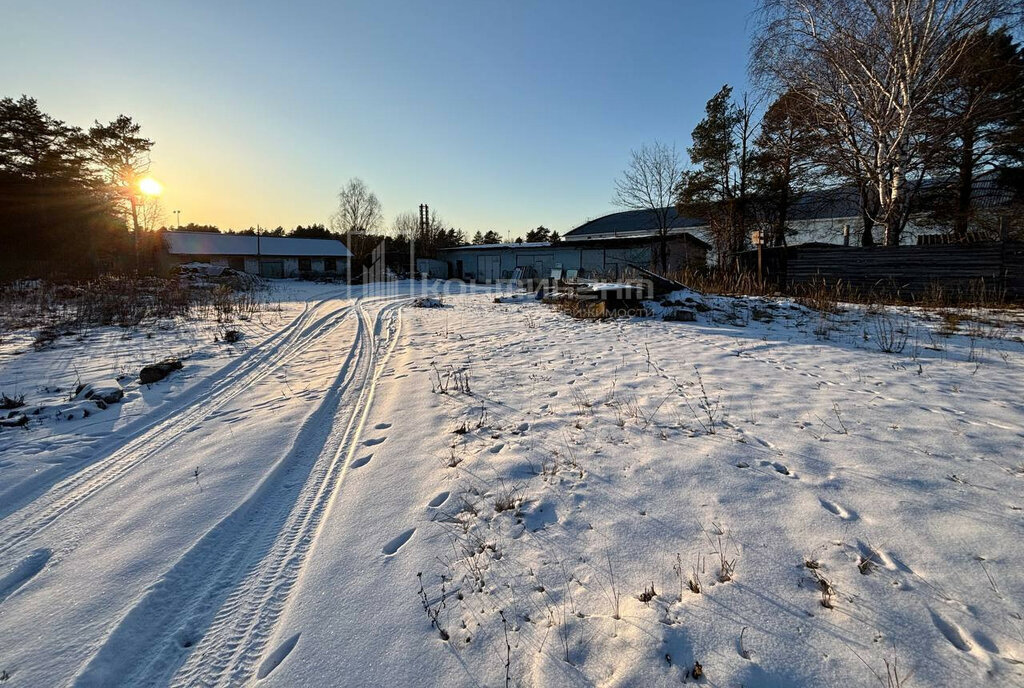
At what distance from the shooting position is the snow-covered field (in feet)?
6.45

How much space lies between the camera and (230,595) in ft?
7.94

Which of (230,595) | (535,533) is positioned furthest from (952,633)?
(230,595)

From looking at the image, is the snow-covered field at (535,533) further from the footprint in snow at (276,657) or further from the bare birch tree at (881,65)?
the bare birch tree at (881,65)

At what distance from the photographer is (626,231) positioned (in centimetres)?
3155

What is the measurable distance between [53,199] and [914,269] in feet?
132

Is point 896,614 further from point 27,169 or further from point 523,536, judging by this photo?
point 27,169

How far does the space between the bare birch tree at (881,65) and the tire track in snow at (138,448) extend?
16.8m

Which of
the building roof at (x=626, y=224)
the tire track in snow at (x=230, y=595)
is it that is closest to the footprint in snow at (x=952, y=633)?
the tire track in snow at (x=230, y=595)

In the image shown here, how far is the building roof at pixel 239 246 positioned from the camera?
131ft

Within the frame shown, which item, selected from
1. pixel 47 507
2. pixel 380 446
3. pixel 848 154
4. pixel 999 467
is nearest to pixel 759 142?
pixel 848 154

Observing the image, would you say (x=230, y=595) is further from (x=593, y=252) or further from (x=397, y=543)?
(x=593, y=252)

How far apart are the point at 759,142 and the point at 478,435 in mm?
24392

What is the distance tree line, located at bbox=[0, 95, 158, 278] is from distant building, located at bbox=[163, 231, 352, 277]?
1028 cm

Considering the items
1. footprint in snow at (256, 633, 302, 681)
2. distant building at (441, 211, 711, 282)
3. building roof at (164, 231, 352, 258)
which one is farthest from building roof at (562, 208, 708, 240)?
footprint in snow at (256, 633, 302, 681)
